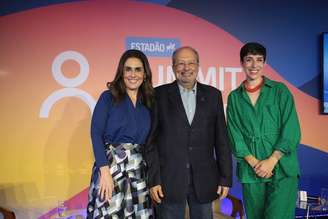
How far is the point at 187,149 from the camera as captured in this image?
2236mm

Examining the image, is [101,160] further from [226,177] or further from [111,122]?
[226,177]

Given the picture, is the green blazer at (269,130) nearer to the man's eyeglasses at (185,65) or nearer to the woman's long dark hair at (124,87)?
the man's eyeglasses at (185,65)

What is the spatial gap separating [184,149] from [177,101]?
0.30m

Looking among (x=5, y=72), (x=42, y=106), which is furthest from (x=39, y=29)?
(x=42, y=106)

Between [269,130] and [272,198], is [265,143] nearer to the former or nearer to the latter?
[269,130]

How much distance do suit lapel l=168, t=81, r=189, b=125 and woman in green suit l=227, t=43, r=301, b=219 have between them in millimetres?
376

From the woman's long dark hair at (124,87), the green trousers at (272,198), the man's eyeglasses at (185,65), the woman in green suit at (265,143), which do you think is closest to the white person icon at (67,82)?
the woman's long dark hair at (124,87)

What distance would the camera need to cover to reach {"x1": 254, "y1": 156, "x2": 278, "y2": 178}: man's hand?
226 cm

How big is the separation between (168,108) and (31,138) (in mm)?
1702

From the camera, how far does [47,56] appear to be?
343cm

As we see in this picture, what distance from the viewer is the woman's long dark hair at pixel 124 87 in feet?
7.22

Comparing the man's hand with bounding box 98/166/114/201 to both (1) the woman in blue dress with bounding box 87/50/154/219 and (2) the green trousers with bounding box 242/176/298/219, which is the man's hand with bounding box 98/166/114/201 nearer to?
(1) the woman in blue dress with bounding box 87/50/154/219

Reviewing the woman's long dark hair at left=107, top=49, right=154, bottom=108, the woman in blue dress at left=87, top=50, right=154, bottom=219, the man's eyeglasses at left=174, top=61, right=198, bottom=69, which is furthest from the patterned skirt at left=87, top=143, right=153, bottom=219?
the man's eyeglasses at left=174, top=61, right=198, bottom=69

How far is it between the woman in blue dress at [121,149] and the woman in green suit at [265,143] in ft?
2.09
